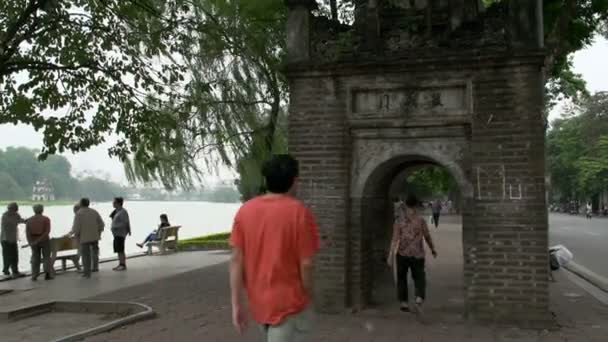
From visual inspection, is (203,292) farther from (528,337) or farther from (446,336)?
(528,337)

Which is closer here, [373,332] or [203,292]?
[373,332]

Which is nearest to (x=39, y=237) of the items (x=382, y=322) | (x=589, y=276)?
(x=382, y=322)

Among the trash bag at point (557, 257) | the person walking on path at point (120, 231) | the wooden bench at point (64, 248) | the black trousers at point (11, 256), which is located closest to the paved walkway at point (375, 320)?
the trash bag at point (557, 257)

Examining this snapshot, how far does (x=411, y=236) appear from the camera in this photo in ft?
28.3

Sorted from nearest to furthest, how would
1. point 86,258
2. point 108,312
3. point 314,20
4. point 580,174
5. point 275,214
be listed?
1. point 275,214
2. point 314,20
3. point 108,312
4. point 86,258
5. point 580,174

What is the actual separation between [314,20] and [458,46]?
2127 millimetres

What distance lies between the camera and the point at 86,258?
14.1 m

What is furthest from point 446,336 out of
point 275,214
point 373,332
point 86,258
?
point 86,258

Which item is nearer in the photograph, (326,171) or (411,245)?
(411,245)

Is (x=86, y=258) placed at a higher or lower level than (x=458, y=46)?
lower

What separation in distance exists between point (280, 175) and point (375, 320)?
4875 mm

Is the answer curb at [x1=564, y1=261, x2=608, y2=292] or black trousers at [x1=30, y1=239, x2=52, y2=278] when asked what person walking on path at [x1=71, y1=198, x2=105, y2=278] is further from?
curb at [x1=564, y1=261, x2=608, y2=292]

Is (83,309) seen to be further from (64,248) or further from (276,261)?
(276,261)

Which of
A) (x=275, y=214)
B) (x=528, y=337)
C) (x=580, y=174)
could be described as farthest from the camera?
(x=580, y=174)
